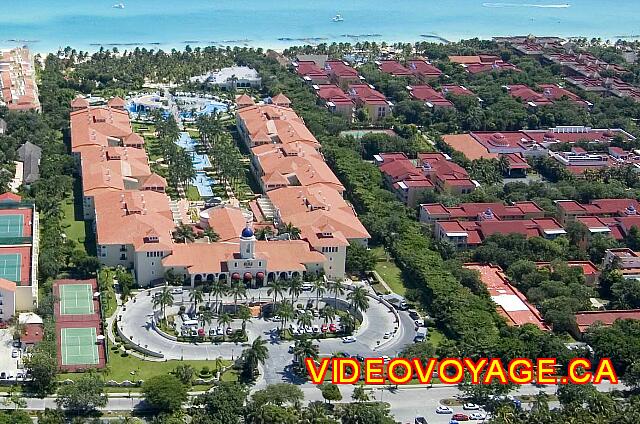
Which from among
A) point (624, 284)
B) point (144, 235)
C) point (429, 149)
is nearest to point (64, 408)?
point (144, 235)

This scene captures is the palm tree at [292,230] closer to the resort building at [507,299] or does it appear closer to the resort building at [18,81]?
the resort building at [507,299]

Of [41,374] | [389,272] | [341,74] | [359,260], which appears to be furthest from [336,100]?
[41,374]

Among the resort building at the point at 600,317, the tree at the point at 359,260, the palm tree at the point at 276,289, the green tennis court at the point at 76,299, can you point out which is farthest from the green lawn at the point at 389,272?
the green tennis court at the point at 76,299

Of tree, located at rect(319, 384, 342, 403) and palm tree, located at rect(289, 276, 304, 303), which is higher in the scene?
palm tree, located at rect(289, 276, 304, 303)

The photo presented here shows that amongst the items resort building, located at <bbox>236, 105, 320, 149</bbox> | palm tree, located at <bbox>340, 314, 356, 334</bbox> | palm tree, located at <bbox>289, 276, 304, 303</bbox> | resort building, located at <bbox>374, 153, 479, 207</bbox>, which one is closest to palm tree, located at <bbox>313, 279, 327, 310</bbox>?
palm tree, located at <bbox>289, 276, 304, 303</bbox>

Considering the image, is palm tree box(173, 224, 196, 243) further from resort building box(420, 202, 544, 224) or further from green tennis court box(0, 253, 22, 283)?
resort building box(420, 202, 544, 224)

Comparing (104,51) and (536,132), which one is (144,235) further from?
(104,51)
